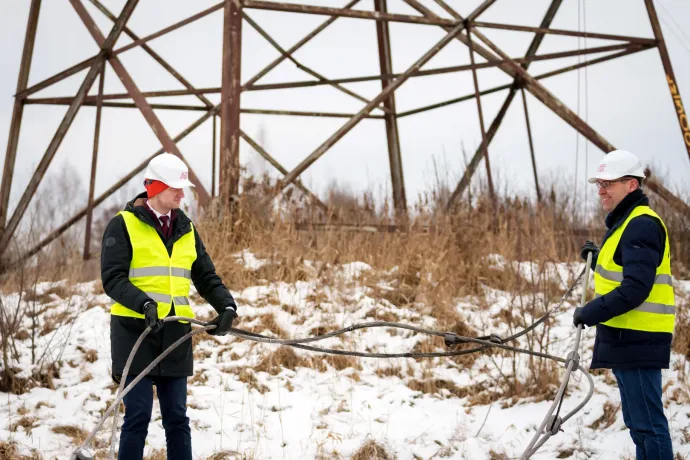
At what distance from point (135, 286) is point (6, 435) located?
7.68 feet

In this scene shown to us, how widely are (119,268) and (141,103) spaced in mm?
5310

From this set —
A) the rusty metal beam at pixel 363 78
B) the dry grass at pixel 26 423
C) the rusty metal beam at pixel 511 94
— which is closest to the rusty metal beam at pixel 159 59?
the rusty metal beam at pixel 363 78

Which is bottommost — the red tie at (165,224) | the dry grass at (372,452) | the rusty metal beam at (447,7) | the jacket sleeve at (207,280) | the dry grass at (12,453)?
the dry grass at (372,452)

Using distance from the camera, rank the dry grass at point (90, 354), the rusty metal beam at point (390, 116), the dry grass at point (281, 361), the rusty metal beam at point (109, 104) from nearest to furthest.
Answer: the dry grass at point (281, 361), the dry grass at point (90, 354), the rusty metal beam at point (109, 104), the rusty metal beam at point (390, 116)

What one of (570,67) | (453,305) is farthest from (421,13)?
(453,305)

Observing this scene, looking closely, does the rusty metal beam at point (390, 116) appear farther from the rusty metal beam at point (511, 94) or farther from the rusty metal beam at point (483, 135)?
the rusty metal beam at point (483, 135)

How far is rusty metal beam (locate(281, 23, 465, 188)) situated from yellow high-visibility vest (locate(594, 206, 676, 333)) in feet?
15.8

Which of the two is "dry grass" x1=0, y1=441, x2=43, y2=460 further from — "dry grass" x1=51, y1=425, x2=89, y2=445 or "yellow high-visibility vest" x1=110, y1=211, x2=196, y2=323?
"yellow high-visibility vest" x1=110, y1=211, x2=196, y2=323

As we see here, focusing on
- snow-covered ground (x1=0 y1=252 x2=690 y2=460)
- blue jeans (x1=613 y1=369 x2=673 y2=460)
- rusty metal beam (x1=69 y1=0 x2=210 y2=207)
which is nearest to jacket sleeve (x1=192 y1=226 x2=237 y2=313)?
snow-covered ground (x1=0 y1=252 x2=690 y2=460)

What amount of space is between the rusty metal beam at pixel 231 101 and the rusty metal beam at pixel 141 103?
30 cm

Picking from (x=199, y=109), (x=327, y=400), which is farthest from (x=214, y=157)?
(x=327, y=400)

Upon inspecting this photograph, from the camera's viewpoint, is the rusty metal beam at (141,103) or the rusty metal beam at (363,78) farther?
the rusty metal beam at (363,78)

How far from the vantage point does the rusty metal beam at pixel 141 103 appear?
8.13 meters

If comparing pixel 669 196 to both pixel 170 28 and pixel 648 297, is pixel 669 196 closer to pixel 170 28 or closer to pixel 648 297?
pixel 648 297
